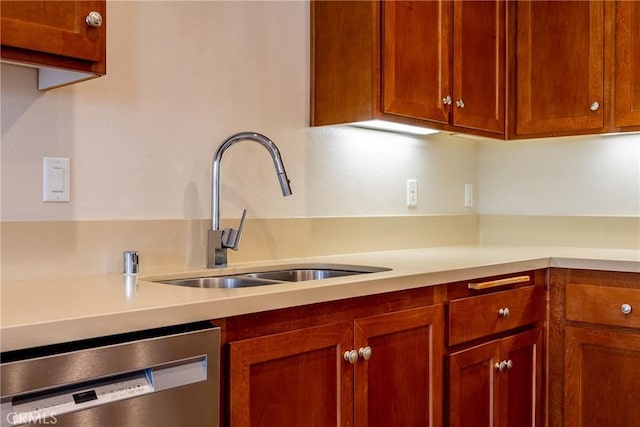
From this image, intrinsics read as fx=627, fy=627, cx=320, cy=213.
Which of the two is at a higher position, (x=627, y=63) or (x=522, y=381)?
(x=627, y=63)

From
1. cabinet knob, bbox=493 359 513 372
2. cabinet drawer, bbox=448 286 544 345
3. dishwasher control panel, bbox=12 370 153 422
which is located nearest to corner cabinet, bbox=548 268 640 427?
cabinet drawer, bbox=448 286 544 345

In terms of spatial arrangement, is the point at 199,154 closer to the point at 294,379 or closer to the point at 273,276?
the point at 273,276

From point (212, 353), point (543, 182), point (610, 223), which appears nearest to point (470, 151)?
point (543, 182)

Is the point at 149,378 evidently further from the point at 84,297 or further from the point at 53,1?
the point at 53,1

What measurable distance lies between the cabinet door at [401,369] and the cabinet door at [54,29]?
841 millimetres

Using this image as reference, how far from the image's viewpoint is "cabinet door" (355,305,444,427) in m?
1.49

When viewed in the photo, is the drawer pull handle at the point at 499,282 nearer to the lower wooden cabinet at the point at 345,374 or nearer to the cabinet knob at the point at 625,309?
the lower wooden cabinet at the point at 345,374

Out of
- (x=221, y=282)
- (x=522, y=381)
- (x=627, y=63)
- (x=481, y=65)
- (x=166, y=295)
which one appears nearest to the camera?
(x=166, y=295)

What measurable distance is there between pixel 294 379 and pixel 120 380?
0.42 metres

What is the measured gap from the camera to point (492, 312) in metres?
1.92

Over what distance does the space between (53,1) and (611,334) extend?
1.86 meters

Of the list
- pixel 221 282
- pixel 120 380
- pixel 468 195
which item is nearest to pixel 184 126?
pixel 221 282

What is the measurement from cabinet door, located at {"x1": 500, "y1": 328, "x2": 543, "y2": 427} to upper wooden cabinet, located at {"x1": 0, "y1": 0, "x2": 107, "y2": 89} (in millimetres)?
1440

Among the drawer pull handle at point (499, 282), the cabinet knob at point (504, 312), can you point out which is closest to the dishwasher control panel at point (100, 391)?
the drawer pull handle at point (499, 282)
